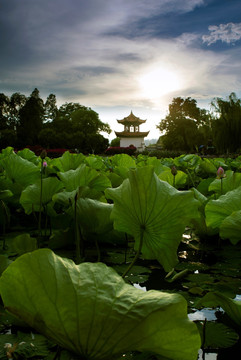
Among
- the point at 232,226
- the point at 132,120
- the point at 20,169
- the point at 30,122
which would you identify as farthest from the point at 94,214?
the point at 132,120

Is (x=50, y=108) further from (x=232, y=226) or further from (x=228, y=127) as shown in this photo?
(x=232, y=226)

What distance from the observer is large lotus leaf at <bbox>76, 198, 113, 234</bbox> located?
0.86m

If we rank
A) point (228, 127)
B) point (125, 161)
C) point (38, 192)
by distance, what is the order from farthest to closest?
point (228, 127) < point (125, 161) < point (38, 192)

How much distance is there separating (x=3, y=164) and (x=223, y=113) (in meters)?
20.4

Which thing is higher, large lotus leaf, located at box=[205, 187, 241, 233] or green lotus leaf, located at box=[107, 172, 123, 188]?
green lotus leaf, located at box=[107, 172, 123, 188]

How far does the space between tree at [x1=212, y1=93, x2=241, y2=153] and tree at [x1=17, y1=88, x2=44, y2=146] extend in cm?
1818

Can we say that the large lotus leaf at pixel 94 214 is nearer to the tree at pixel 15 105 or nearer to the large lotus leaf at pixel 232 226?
the large lotus leaf at pixel 232 226

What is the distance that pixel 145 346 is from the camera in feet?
1.17

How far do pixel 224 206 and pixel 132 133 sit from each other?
128ft

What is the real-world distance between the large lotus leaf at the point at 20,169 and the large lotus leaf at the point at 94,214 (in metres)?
0.77

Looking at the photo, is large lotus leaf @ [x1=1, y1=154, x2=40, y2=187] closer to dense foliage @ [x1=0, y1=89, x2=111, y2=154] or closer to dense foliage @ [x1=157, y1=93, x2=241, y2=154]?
dense foliage @ [x1=157, y1=93, x2=241, y2=154]

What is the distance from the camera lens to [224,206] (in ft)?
3.03

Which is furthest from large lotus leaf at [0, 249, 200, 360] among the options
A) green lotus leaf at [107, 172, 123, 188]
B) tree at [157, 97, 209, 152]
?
tree at [157, 97, 209, 152]

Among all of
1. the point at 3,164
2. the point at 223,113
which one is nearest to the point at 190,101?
the point at 223,113
